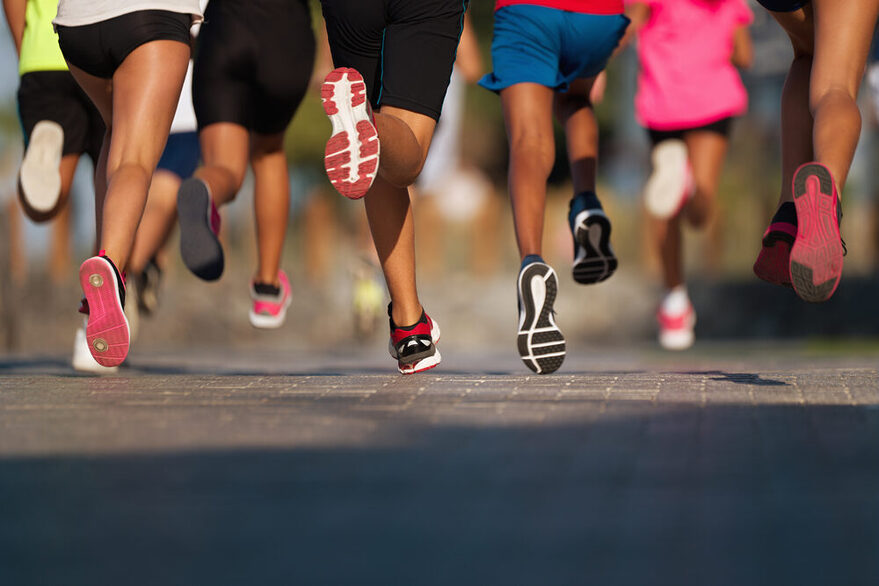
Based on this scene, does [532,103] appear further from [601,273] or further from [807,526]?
[807,526]

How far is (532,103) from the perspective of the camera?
4559 mm

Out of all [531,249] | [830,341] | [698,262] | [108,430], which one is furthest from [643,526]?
[698,262]

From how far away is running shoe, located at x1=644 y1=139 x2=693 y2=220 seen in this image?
6.73 meters

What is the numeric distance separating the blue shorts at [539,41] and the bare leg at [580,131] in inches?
16.5

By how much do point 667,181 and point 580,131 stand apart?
5.74ft

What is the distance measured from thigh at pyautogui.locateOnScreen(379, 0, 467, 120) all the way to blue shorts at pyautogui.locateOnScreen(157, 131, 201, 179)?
220cm

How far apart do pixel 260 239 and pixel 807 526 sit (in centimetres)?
393

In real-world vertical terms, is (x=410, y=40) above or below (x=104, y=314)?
above

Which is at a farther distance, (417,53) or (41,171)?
(41,171)

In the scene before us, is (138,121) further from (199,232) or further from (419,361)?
(419,361)

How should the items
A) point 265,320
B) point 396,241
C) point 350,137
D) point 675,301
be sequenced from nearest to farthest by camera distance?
1. point 350,137
2. point 396,241
3. point 265,320
4. point 675,301

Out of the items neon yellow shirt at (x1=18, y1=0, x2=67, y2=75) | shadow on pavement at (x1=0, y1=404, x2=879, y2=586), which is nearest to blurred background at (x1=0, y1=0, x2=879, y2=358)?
neon yellow shirt at (x1=18, y1=0, x2=67, y2=75)

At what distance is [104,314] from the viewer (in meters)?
3.82

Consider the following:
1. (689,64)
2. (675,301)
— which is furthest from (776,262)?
(675,301)
